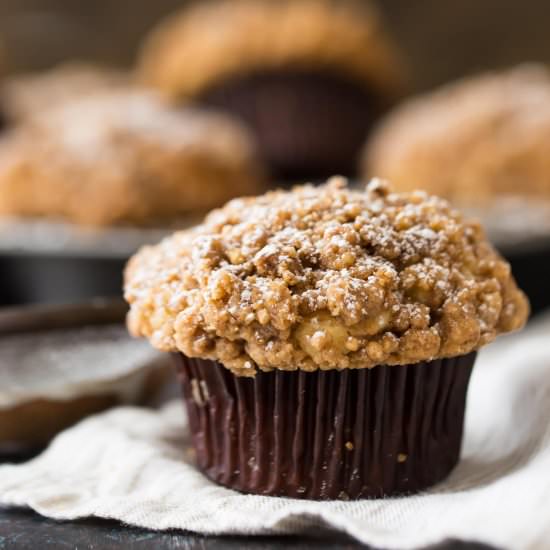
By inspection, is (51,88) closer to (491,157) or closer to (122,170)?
(122,170)

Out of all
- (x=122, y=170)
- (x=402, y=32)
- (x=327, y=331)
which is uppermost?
(x=402, y=32)

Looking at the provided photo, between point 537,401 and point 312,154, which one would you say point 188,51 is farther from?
point 537,401

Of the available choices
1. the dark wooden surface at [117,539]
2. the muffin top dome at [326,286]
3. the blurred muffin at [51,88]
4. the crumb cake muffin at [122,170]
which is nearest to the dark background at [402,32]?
the blurred muffin at [51,88]

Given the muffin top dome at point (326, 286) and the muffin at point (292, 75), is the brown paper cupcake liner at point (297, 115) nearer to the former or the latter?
Answer: the muffin at point (292, 75)

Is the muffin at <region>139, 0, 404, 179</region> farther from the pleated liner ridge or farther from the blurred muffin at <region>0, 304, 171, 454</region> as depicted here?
the pleated liner ridge

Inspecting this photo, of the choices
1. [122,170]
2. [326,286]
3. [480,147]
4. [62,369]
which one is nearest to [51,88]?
[122,170]

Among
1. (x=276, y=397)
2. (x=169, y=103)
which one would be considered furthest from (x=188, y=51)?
(x=276, y=397)

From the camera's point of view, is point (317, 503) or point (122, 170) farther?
point (122, 170)
